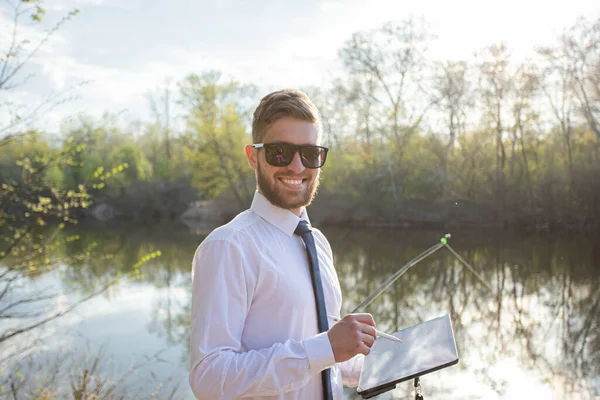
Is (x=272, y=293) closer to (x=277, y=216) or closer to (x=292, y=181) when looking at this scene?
(x=277, y=216)

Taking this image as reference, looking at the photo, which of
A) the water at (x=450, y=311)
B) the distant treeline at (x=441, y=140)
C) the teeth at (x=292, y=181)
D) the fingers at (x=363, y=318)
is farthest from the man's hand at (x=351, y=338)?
the distant treeline at (x=441, y=140)

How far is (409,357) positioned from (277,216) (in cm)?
57

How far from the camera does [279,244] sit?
61.6 inches

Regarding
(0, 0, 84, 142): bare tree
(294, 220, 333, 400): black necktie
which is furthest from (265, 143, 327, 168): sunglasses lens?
(0, 0, 84, 142): bare tree

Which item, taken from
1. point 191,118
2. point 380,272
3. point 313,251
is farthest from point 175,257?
point 313,251

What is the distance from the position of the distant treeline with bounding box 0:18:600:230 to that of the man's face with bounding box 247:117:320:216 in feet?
52.1

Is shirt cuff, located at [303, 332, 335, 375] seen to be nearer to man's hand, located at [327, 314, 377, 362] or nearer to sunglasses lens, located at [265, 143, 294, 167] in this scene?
man's hand, located at [327, 314, 377, 362]

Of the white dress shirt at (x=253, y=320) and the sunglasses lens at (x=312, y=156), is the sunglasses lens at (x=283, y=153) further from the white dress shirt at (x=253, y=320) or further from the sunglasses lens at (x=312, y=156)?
the white dress shirt at (x=253, y=320)

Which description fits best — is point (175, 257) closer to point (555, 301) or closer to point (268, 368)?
point (555, 301)

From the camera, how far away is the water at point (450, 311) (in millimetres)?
7539

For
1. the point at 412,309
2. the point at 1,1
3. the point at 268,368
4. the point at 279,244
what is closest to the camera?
the point at 268,368

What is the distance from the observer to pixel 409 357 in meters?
1.54

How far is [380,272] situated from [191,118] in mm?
16397

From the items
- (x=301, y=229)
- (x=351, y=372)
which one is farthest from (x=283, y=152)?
(x=351, y=372)
